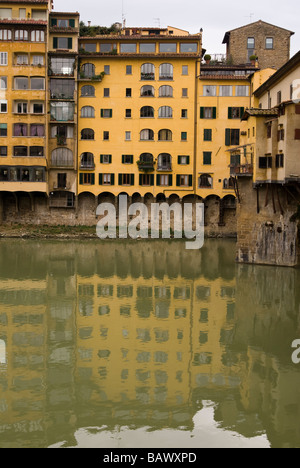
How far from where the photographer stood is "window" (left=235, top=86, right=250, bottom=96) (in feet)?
172

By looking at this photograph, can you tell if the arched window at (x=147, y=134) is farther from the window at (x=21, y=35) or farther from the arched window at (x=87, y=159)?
the window at (x=21, y=35)

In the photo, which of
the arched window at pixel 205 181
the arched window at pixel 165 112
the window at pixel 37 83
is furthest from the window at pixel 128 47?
the arched window at pixel 205 181

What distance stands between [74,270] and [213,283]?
847 cm

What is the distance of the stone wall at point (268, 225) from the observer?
3600cm

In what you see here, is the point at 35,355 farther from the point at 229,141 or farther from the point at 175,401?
the point at 229,141

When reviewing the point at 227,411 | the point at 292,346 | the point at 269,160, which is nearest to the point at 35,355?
the point at 227,411

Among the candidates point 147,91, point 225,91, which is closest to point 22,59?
point 147,91

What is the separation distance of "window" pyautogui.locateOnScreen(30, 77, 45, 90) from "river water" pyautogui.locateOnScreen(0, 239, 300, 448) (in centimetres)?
2098

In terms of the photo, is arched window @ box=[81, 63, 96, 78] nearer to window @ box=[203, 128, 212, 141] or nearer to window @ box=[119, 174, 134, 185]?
window @ box=[119, 174, 134, 185]

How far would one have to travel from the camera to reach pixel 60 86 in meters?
52.6

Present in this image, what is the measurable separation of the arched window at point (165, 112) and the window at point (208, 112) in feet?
8.58

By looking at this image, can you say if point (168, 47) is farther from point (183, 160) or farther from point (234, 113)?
point (183, 160)

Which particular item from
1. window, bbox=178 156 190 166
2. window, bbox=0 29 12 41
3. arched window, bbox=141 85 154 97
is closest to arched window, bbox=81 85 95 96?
arched window, bbox=141 85 154 97
